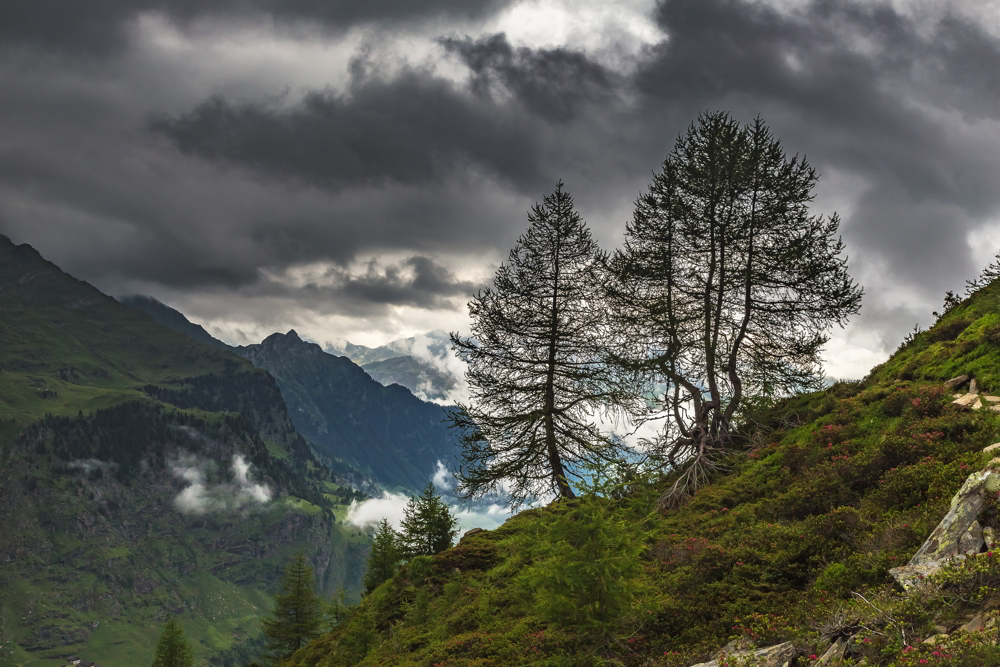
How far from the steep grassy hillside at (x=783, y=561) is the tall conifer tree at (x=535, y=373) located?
660 cm

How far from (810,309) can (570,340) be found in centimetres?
971

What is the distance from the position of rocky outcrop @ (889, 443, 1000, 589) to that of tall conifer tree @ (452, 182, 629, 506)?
16729 millimetres

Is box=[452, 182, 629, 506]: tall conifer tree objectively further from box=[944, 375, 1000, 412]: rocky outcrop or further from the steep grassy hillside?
box=[944, 375, 1000, 412]: rocky outcrop

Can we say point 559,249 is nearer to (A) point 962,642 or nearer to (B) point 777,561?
(B) point 777,561

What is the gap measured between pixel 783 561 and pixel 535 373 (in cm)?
1569

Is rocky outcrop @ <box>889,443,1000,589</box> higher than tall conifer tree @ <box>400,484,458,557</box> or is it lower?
lower

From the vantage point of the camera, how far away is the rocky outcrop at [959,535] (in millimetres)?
7219

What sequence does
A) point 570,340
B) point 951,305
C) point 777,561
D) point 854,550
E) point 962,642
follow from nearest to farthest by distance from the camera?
point 962,642 → point 854,550 → point 777,561 → point 951,305 → point 570,340

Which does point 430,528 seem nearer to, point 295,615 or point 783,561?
point 783,561

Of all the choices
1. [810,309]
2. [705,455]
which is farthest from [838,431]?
[810,309]

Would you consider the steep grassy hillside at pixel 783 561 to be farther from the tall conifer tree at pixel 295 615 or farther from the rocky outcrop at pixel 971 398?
the tall conifer tree at pixel 295 615

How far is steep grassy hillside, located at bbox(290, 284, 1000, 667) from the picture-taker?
7.14 m

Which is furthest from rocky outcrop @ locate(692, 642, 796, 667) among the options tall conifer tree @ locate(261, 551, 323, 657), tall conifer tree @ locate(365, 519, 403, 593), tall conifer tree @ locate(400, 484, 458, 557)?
tall conifer tree @ locate(261, 551, 323, 657)

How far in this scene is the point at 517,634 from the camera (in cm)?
1290
